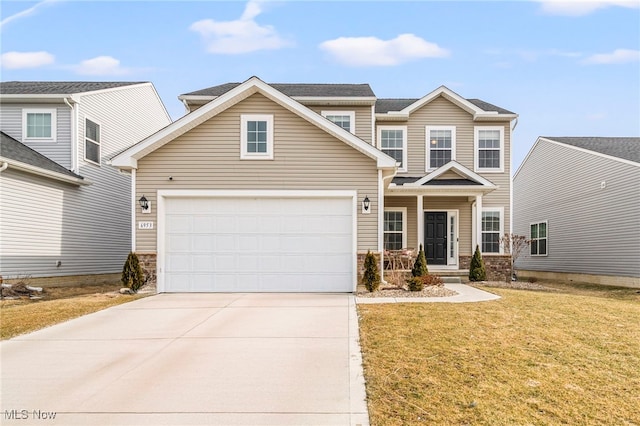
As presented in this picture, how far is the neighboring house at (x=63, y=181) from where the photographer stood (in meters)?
13.3

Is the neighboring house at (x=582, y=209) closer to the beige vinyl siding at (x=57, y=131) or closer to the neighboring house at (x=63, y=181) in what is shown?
the neighboring house at (x=63, y=181)

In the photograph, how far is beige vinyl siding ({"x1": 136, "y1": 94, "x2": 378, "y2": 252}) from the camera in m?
11.9

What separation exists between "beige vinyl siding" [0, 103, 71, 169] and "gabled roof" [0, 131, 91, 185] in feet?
0.65

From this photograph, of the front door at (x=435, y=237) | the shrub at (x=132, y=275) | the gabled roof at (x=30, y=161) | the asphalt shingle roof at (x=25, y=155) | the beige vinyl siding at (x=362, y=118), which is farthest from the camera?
the front door at (x=435, y=237)

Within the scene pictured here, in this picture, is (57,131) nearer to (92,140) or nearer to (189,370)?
(92,140)

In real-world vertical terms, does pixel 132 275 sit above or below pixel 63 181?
below

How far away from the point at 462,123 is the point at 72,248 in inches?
567

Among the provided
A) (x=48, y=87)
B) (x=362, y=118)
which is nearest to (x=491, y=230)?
(x=362, y=118)

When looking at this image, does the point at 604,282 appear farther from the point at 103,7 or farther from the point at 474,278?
the point at 103,7

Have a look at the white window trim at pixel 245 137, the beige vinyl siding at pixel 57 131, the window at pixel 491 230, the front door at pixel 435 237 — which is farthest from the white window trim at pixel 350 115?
the beige vinyl siding at pixel 57 131

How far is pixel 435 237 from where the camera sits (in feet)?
53.9

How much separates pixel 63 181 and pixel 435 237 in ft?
41.6

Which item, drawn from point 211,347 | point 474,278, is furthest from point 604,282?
point 211,347

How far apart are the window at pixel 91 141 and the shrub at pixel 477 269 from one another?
13.6 metres
